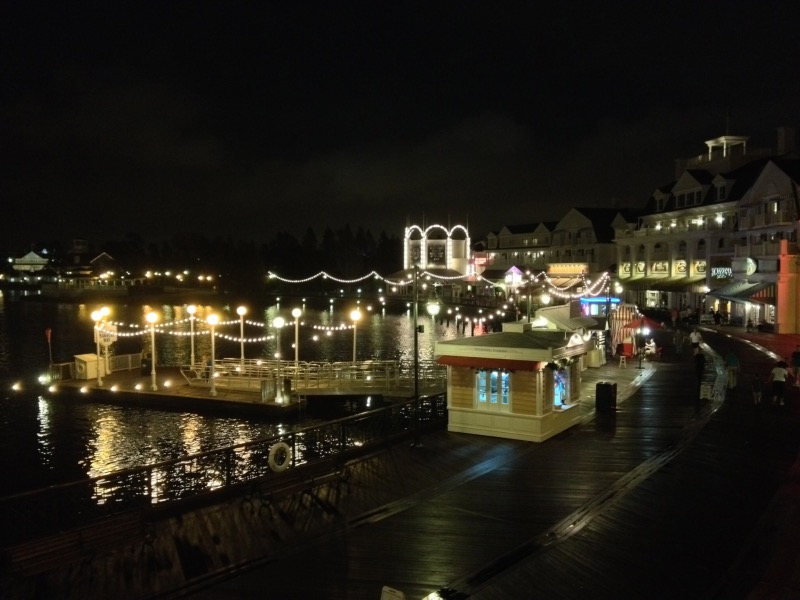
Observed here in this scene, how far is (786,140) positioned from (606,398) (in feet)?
172

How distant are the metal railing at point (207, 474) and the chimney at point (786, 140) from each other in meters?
52.9

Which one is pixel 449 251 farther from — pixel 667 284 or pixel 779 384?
pixel 779 384

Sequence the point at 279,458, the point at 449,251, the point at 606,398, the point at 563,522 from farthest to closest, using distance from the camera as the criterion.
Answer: the point at 449,251 < the point at 606,398 < the point at 279,458 < the point at 563,522

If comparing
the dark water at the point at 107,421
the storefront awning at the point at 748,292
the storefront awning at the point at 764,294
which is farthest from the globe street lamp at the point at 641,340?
the dark water at the point at 107,421

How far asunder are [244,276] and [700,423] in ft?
457

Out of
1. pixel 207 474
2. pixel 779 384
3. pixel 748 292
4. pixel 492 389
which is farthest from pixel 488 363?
pixel 748 292

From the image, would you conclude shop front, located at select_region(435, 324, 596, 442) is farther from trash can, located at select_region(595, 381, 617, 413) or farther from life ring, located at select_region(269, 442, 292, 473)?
life ring, located at select_region(269, 442, 292, 473)

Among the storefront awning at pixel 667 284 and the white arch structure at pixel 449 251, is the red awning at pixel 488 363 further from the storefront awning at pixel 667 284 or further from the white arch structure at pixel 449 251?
the white arch structure at pixel 449 251

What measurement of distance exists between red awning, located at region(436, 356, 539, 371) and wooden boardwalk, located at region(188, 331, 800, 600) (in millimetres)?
1975

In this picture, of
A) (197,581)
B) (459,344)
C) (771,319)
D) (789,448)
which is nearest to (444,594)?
(197,581)

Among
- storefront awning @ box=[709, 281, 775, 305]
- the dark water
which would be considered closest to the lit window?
the dark water

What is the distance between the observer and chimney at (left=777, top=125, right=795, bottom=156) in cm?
5891

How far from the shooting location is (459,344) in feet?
56.0

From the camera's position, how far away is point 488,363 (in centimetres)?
1666
